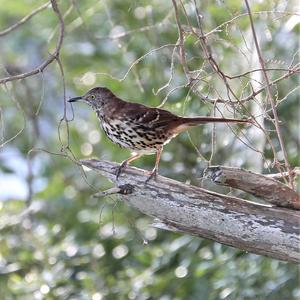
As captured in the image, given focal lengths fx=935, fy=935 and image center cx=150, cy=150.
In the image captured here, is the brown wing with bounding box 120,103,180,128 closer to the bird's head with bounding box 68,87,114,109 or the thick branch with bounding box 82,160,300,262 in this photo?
→ the bird's head with bounding box 68,87,114,109

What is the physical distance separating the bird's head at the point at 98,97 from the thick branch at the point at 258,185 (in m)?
1.31

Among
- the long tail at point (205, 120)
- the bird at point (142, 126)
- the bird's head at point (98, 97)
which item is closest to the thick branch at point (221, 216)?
the long tail at point (205, 120)

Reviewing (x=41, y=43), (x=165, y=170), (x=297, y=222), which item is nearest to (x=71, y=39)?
(x=41, y=43)

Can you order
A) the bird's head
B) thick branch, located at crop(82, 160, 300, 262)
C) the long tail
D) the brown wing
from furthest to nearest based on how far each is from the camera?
the bird's head
the brown wing
the long tail
thick branch, located at crop(82, 160, 300, 262)

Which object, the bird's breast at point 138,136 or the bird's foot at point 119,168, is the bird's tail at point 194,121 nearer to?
the bird's breast at point 138,136

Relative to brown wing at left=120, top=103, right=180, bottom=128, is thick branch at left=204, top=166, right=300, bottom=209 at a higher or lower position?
lower

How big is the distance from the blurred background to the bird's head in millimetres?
104

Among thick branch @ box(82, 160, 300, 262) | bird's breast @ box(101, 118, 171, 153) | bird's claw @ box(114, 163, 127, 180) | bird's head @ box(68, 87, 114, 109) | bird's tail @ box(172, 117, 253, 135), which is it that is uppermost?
bird's head @ box(68, 87, 114, 109)

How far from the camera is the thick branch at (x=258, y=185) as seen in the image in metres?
3.55

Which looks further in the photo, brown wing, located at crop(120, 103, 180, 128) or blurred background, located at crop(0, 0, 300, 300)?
blurred background, located at crop(0, 0, 300, 300)

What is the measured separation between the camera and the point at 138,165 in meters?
5.79

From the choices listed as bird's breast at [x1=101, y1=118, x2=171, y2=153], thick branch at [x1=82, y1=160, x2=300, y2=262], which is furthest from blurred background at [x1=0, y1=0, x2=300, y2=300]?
thick branch at [x1=82, y1=160, x2=300, y2=262]

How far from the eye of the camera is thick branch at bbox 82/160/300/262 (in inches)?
138

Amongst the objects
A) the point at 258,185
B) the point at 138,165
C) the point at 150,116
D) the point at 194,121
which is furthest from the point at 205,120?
the point at 138,165
